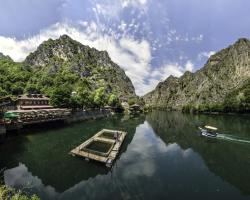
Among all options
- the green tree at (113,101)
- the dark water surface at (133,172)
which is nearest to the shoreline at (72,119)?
the dark water surface at (133,172)

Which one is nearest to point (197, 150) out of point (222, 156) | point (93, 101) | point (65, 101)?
point (222, 156)

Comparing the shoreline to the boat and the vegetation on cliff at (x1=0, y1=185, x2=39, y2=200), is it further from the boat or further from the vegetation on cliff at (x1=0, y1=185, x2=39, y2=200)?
the boat

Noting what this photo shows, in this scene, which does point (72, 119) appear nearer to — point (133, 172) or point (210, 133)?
point (210, 133)

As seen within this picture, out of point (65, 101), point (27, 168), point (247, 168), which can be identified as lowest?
point (27, 168)

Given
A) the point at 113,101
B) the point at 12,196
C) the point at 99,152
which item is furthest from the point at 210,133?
the point at 113,101

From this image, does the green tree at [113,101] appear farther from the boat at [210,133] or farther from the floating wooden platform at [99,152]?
the floating wooden platform at [99,152]

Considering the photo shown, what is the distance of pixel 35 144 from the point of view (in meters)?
50.9

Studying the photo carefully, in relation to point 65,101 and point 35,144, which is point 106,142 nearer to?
point 35,144

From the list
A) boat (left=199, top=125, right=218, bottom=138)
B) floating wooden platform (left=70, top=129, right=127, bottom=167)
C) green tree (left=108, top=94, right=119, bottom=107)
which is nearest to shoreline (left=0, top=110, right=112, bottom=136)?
floating wooden platform (left=70, top=129, right=127, bottom=167)

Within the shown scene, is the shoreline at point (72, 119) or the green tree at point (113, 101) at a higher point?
the green tree at point (113, 101)

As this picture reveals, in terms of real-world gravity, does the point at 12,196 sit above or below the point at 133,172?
above

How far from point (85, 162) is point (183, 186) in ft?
57.8

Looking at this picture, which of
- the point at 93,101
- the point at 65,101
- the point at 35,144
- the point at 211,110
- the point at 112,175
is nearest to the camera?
the point at 112,175

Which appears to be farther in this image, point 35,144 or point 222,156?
point 35,144
